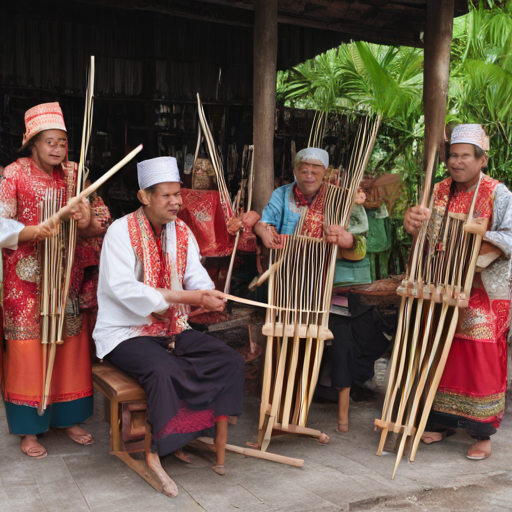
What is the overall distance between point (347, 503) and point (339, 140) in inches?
169

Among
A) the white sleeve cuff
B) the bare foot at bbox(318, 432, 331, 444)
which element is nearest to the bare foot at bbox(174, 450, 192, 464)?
the bare foot at bbox(318, 432, 331, 444)

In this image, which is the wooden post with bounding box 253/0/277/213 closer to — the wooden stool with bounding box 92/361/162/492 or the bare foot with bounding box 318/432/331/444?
the bare foot with bounding box 318/432/331/444

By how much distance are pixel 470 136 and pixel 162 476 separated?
7.34 feet

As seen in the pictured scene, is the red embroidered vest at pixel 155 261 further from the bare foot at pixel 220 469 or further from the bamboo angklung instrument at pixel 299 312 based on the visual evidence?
the bare foot at pixel 220 469

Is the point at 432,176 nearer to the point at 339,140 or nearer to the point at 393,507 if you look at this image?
the point at 393,507

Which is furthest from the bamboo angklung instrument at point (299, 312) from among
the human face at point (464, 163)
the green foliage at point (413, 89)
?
the green foliage at point (413, 89)

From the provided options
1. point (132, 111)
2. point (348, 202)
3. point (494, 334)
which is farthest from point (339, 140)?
point (494, 334)

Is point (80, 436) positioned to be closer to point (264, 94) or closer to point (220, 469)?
point (220, 469)

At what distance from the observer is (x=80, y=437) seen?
3404mm

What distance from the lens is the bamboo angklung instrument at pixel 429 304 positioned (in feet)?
10.4

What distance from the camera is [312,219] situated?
12.2 feet

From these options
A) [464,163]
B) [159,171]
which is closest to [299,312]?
[159,171]

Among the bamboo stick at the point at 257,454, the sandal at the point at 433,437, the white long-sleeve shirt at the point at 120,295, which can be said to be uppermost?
the white long-sleeve shirt at the point at 120,295

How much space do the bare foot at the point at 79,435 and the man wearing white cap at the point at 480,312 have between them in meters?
1.89
